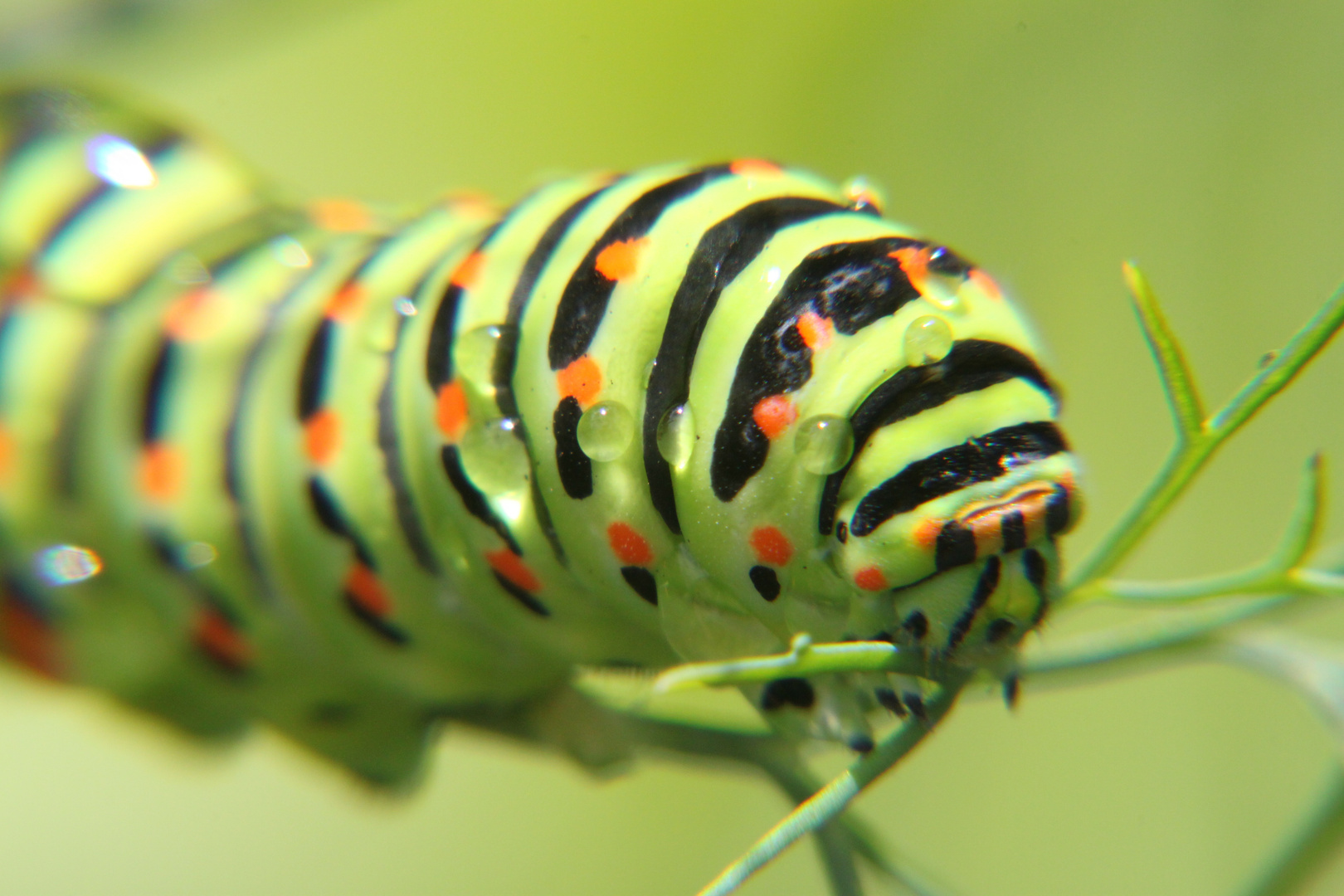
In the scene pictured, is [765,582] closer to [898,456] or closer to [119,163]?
[898,456]

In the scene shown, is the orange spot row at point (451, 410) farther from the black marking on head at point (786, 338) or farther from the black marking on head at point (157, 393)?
the black marking on head at point (157, 393)

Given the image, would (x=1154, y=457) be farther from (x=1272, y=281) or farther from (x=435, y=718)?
(x=435, y=718)

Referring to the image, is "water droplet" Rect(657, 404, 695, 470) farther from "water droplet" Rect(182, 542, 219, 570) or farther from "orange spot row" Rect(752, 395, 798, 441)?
"water droplet" Rect(182, 542, 219, 570)

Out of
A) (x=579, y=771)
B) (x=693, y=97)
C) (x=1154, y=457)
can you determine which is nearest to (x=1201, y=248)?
(x=1154, y=457)

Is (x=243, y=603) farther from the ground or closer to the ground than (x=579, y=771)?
farther from the ground

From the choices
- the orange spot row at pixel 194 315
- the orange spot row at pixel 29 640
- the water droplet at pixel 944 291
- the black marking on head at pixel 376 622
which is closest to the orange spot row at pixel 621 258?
the water droplet at pixel 944 291

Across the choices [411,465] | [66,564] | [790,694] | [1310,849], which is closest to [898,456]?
[790,694]
